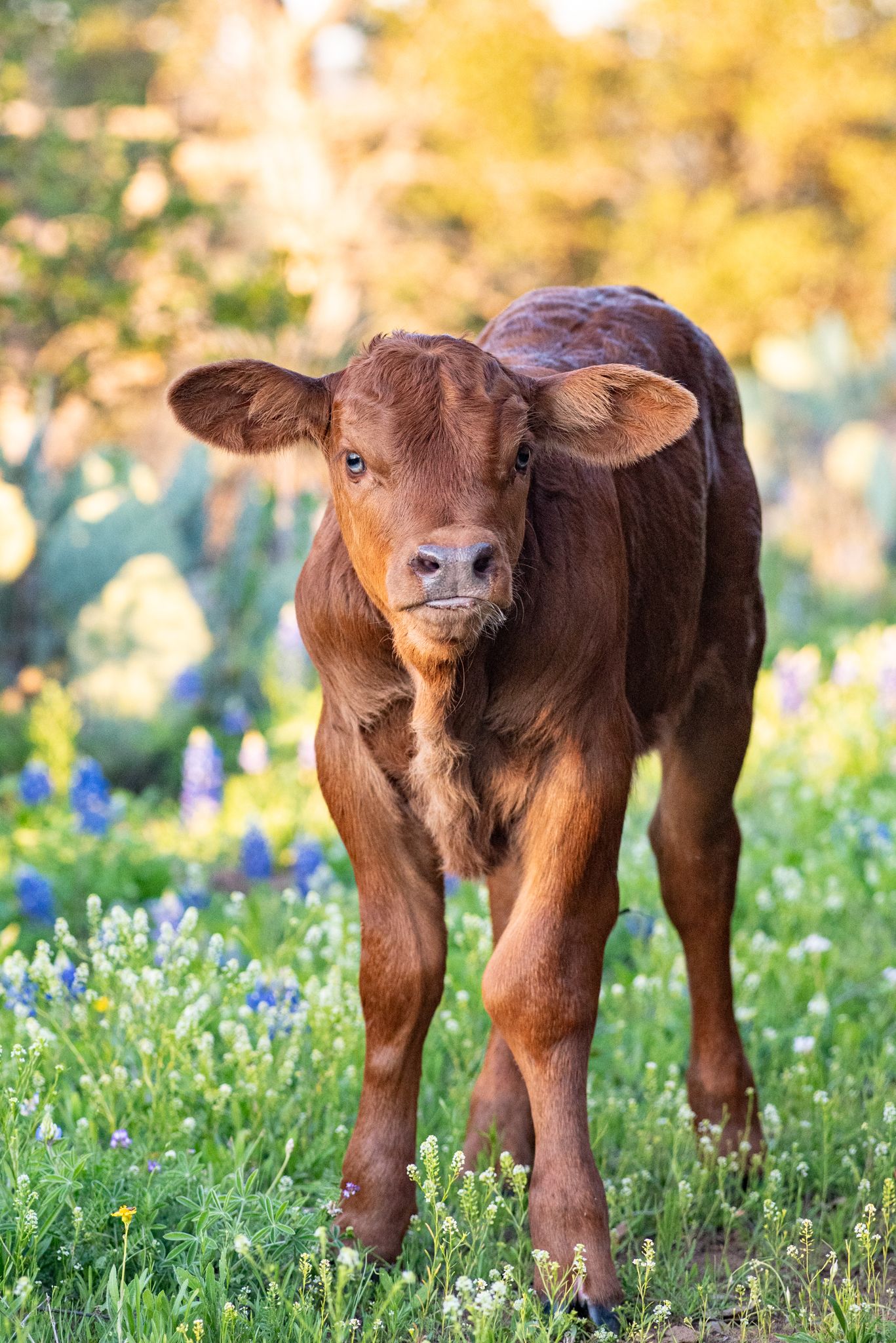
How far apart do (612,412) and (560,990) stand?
4.03ft

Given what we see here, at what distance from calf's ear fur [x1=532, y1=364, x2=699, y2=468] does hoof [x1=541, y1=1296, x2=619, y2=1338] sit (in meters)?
1.75

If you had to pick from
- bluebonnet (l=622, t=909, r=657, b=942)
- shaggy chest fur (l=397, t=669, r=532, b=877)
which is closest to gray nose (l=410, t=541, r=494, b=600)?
shaggy chest fur (l=397, t=669, r=532, b=877)

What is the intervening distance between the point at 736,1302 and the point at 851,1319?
420 millimetres

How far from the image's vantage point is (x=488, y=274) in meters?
24.6

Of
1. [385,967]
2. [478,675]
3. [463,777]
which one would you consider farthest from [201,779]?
[478,675]

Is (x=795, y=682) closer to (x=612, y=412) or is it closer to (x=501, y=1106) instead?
(x=501, y=1106)

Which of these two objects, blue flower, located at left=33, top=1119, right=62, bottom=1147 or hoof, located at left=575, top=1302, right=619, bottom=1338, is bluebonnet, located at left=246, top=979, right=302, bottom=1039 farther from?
hoof, located at left=575, top=1302, right=619, bottom=1338

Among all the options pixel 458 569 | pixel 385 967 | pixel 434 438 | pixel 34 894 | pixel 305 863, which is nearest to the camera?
pixel 458 569

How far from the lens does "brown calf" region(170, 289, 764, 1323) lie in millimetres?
2963

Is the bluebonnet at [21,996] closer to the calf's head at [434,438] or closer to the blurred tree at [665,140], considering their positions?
the calf's head at [434,438]

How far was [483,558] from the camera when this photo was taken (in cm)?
277

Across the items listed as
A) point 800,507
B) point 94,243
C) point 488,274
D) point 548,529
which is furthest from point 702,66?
point 548,529

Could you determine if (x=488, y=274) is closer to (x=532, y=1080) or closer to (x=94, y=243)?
(x=94, y=243)

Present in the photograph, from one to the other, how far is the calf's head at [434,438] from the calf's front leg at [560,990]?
0.47 meters
